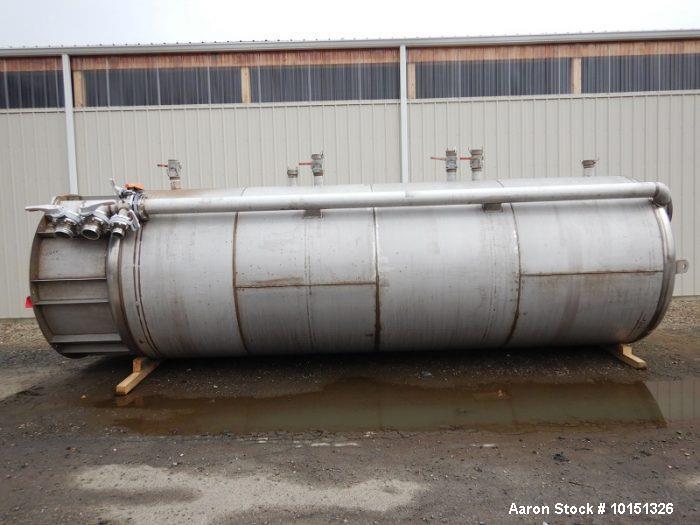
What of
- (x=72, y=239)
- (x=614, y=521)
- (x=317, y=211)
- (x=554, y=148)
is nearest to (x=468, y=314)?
(x=317, y=211)

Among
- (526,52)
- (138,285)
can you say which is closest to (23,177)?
(138,285)

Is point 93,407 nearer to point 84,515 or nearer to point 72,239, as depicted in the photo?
point 72,239

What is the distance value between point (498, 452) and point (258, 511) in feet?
6.22

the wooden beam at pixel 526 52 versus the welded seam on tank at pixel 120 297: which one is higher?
the wooden beam at pixel 526 52

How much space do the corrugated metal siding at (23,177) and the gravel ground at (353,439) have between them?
3.67m

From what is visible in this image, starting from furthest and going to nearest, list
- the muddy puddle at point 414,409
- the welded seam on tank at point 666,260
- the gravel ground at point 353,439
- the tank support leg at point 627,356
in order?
the tank support leg at point 627,356
the welded seam on tank at point 666,260
the muddy puddle at point 414,409
the gravel ground at point 353,439

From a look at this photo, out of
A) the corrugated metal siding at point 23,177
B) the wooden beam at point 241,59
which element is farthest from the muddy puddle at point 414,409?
the wooden beam at point 241,59

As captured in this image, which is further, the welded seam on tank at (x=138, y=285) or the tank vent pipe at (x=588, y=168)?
the tank vent pipe at (x=588, y=168)

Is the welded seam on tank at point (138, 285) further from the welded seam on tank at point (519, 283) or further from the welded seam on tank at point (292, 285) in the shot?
the welded seam on tank at point (519, 283)

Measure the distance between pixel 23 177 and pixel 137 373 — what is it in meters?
6.12

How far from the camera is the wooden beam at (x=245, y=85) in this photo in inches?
360

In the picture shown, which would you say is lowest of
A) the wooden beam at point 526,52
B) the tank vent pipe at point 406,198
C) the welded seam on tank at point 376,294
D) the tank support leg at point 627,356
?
the tank support leg at point 627,356

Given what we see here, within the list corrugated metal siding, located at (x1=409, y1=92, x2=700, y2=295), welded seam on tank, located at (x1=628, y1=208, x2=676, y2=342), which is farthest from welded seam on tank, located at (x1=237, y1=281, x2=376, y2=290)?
corrugated metal siding, located at (x1=409, y1=92, x2=700, y2=295)

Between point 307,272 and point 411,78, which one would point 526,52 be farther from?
point 307,272
